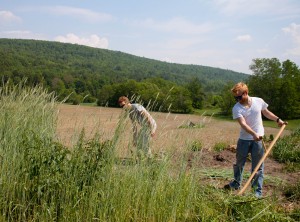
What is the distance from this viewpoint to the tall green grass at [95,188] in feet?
10.1

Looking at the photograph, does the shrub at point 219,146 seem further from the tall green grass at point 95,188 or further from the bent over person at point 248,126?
the tall green grass at point 95,188

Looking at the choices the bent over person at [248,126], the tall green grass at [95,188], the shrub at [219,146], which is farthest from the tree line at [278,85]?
the tall green grass at [95,188]

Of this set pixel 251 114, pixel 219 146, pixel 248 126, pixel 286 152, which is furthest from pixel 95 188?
pixel 219 146

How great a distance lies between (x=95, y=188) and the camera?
124 inches

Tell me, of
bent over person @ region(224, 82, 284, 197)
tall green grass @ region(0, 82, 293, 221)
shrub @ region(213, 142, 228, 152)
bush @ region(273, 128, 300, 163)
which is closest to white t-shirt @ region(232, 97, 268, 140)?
bent over person @ region(224, 82, 284, 197)

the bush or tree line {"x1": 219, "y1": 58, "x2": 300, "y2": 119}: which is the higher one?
tree line {"x1": 219, "y1": 58, "x2": 300, "y2": 119}

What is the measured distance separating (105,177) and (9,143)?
1.08m

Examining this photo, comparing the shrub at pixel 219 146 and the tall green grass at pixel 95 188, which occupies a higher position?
Result: the tall green grass at pixel 95 188

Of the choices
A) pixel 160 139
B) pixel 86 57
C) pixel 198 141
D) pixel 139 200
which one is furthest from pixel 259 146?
pixel 86 57

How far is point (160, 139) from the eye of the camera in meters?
3.65

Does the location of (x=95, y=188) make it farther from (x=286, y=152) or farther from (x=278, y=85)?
(x=278, y=85)

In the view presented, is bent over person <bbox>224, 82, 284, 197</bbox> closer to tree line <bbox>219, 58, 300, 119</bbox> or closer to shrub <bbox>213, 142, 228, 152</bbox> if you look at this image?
shrub <bbox>213, 142, 228, 152</bbox>

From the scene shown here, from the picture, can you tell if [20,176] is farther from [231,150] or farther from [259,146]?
[231,150]

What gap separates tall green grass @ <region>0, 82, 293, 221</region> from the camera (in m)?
3.09
